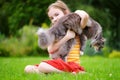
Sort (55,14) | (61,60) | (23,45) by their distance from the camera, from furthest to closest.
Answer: (23,45)
(55,14)
(61,60)

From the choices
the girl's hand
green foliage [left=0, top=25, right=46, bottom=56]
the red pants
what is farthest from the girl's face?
green foliage [left=0, top=25, right=46, bottom=56]

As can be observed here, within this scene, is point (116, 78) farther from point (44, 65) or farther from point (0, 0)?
point (0, 0)

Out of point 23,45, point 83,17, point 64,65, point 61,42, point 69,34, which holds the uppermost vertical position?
point 83,17

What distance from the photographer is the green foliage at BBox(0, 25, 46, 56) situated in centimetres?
1544

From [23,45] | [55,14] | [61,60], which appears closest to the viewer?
[61,60]

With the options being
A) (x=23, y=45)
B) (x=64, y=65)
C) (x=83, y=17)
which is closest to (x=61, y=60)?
(x=64, y=65)

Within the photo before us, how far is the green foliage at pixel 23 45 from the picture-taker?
608 inches

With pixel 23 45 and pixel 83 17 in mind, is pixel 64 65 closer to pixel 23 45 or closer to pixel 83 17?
pixel 83 17

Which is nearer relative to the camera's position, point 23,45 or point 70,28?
point 70,28

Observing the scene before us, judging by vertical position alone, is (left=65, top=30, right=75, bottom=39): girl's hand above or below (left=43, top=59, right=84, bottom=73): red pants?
above

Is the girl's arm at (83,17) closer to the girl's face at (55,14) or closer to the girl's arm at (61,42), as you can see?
the girl's arm at (61,42)

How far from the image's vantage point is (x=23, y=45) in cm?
1619

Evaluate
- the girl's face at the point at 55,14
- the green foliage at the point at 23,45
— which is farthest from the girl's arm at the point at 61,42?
the green foliage at the point at 23,45

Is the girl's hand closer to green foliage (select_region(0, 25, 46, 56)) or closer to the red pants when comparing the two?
the red pants
